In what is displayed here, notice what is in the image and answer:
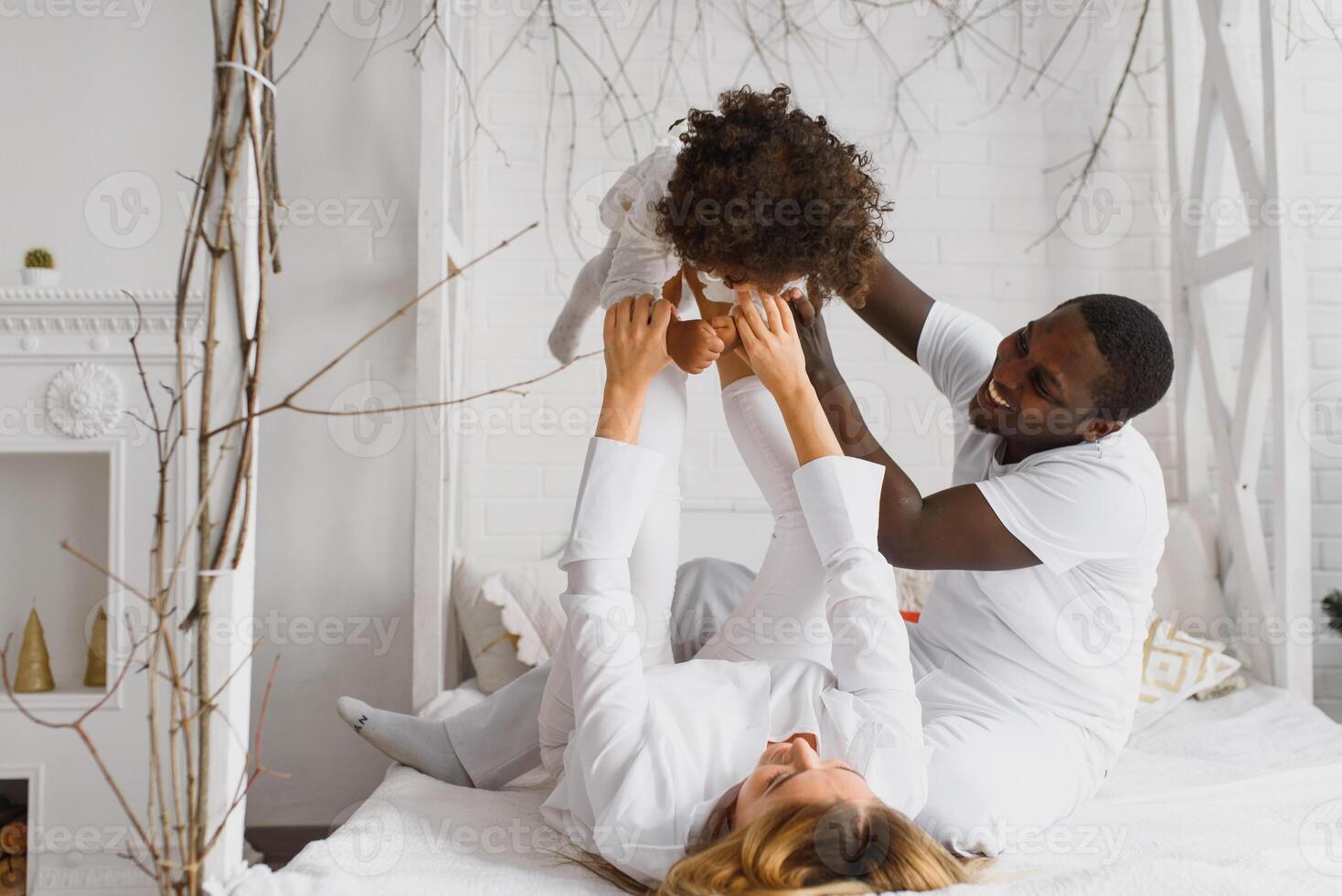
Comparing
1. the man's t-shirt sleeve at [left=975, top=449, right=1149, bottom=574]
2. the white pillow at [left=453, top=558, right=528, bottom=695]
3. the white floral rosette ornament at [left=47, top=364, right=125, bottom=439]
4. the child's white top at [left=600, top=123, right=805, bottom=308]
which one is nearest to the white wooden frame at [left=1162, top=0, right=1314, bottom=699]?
the man's t-shirt sleeve at [left=975, top=449, right=1149, bottom=574]

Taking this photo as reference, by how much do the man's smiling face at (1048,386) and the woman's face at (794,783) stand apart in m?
0.60

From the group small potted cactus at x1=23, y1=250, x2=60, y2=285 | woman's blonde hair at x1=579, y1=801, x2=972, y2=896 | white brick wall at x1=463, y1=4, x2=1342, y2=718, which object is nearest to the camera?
woman's blonde hair at x1=579, y1=801, x2=972, y2=896

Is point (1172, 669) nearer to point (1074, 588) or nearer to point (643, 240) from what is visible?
point (1074, 588)

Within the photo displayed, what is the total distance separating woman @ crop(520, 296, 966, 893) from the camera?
1.04 m

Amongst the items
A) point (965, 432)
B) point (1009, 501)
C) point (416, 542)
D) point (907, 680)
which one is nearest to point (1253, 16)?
point (965, 432)

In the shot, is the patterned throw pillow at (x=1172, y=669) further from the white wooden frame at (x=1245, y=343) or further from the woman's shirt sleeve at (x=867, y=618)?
the woman's shirt sleeve at (x=867, y=618)

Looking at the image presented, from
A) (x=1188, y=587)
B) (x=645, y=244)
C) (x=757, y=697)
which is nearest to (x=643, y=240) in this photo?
(x=645, y=244)

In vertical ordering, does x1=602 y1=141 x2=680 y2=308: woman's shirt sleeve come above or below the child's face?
above

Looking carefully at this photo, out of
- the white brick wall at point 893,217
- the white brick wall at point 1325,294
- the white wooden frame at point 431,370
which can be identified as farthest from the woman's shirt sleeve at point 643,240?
the white brick wall at point 1325,294

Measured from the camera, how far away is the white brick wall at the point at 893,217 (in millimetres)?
2641

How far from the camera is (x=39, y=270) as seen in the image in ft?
6.22

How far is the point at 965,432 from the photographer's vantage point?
1.75 metres

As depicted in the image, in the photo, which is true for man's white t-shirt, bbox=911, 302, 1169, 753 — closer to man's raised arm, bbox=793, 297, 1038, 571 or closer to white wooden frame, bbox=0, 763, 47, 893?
man's raised arm, bbox=793, 297, 1038, 571

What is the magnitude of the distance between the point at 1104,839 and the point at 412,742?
39.6 inches
